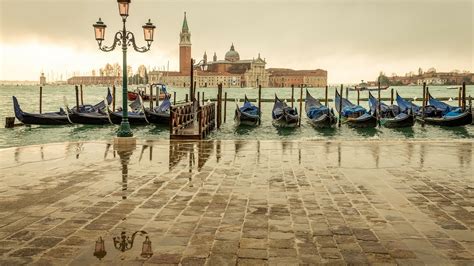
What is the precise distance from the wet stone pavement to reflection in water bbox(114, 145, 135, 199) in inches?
1.2

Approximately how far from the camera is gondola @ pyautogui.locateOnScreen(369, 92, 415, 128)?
23.5 m

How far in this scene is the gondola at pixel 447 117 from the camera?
76.2ft

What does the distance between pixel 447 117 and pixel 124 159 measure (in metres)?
20.4

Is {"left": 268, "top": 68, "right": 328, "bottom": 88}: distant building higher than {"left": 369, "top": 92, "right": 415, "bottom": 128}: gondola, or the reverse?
{"left": 268, "top": 68, "right": 328, "bottom": 88}: distant building

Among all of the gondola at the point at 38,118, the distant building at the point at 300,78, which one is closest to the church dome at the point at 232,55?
the distant building at the point at 300,78

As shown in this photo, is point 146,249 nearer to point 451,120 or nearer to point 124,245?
point 124,245

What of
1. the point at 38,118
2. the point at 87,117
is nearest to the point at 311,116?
the point at 87,117

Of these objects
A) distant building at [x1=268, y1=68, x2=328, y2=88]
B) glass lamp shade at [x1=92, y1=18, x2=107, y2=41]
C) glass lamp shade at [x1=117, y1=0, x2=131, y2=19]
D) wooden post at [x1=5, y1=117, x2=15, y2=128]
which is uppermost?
distant building at [x1=268, y1=68, x2=328, y2=88]

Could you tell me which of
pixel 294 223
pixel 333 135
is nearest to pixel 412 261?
pixel 294 223

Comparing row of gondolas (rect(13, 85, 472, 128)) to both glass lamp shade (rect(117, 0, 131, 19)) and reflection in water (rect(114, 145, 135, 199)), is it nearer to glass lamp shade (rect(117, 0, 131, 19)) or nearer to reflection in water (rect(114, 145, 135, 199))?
glass lamp shade (rect(117, 0, 131, 19))

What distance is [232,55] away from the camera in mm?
142125

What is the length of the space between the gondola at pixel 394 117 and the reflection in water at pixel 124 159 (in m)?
17.3

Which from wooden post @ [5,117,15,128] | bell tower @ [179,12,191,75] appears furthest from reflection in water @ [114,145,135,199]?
bell tower @ [179,12,191,75]

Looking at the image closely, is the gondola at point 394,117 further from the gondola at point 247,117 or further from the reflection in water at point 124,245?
the reflection in water at point 124,245
